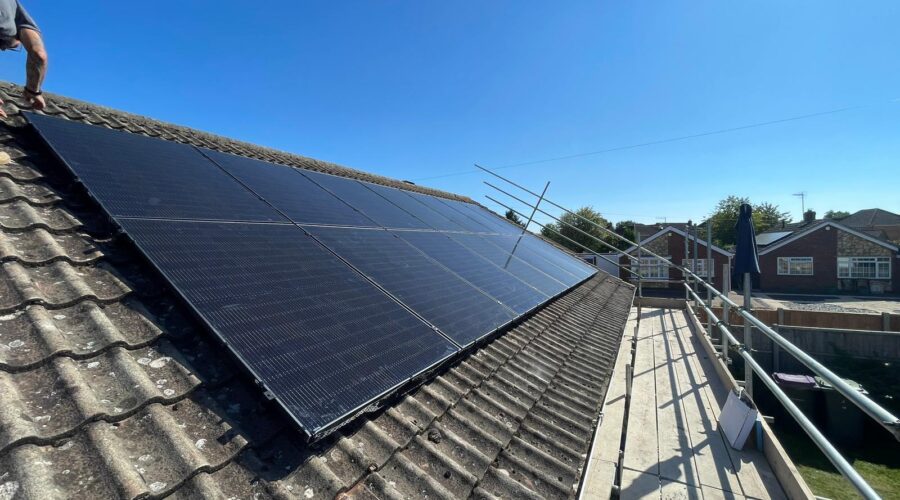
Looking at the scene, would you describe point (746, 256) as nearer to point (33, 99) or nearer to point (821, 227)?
point (33, 99)

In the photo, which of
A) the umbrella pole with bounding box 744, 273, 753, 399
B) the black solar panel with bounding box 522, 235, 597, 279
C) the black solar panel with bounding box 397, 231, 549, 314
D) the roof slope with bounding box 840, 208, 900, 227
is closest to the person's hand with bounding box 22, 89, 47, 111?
the black solar panel with bounding box 397, 231, 549, 314

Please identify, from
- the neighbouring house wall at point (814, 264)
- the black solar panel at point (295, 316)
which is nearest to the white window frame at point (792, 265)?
the neighbouring house wall at point (814, 264)

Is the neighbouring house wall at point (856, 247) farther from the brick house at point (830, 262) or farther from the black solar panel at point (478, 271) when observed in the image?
the black solar panel at point (478, 271)

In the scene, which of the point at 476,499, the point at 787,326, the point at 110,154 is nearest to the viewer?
the point at 476,499

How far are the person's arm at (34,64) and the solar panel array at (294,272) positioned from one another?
0.56 meters

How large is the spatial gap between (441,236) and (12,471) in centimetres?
537

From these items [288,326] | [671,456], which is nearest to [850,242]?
[671,456]

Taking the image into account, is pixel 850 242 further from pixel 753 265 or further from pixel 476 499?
pixel 476 499

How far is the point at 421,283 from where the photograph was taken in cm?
412

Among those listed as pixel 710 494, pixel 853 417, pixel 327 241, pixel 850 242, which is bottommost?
pixel 853 417

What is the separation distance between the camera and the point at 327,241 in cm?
400

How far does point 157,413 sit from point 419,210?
6196mm

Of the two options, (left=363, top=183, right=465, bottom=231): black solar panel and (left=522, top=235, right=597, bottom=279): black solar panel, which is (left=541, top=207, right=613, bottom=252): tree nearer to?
(left=522, top=235, right=597, bottom=279): black solar panel

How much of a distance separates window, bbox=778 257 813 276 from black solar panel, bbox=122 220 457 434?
48864mm
